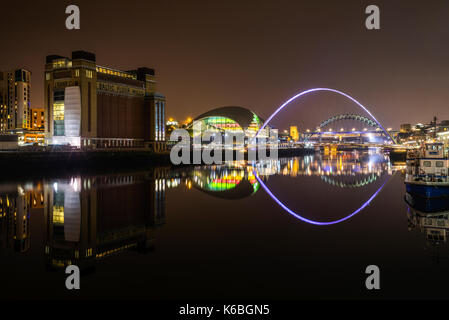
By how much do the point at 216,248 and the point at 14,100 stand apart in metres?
113

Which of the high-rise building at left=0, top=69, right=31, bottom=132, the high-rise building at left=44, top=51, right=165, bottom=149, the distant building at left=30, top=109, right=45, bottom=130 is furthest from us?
the distant building at left=30, top=109, right=45, bottom=130

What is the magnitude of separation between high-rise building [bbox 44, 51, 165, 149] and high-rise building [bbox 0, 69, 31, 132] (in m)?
52.9

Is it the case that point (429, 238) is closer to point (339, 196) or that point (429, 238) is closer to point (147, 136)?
point (339, 196)

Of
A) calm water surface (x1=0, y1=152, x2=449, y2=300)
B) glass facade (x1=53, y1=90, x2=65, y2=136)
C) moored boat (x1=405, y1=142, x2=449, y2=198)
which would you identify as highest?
glass facade (x1=53, y1=90, x2=65, y2=136)

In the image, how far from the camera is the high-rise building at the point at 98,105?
54.3m

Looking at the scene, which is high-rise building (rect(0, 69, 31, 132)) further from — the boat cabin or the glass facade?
the boat cabin

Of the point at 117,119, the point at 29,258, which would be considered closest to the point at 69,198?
the point at 29,258

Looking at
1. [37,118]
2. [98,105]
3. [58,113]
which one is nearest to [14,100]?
[37,118]

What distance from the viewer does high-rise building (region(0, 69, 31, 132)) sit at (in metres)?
104

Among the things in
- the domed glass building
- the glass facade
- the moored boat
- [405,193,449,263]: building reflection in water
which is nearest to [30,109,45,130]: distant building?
the domed glass building

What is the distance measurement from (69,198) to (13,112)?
100279 mm

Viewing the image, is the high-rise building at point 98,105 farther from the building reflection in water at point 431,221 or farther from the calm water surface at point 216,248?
the building reflection in water at point 431,221

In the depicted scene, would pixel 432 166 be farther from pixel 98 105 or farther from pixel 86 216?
pixel 98 105
